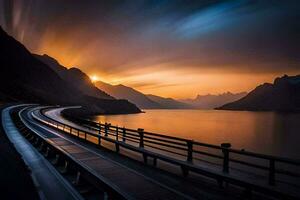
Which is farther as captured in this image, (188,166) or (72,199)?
(188,166)

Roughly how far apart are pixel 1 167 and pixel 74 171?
10.0ft

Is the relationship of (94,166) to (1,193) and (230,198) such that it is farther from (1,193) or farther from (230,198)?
(230,198)

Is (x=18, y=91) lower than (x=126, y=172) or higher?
higher

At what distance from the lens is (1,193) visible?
28.1ft

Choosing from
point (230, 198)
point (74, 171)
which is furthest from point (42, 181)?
point (230, 198)

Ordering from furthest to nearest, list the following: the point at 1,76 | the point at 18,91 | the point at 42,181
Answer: the point at 1,76 → the point at 18,91 → the point at 42,181

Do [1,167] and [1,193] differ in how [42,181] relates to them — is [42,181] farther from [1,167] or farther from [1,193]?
[1,167]

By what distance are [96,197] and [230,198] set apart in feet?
13.2

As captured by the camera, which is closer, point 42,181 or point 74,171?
point 42,181

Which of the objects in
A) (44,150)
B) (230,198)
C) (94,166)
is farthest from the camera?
(44,150)

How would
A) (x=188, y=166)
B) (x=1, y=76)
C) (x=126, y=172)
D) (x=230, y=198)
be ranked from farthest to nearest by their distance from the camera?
(x=1, y=76) < (x=126, y=172) < (x=188, y=166) < (x=230, y=198)

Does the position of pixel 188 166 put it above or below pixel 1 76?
below

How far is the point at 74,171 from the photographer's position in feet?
36.5

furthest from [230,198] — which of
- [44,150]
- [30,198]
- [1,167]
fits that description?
[44,150]
